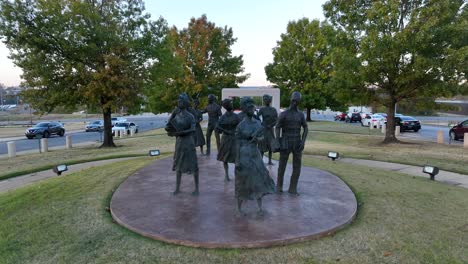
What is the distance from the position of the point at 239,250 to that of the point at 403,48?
14.6m

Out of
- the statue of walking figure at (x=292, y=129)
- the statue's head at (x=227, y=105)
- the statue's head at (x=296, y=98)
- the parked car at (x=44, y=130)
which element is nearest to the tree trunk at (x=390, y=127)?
the statue's head at (x=227, y=105)

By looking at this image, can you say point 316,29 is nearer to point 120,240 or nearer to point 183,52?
point 183,52

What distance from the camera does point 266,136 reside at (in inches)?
336

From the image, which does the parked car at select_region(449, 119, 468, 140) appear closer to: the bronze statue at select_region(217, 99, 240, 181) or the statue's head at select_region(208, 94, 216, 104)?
the statue's head at select_region(208, 94, 216, 104)

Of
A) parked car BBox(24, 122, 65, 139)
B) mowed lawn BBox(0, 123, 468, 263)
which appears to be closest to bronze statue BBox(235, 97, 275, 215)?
mowed lawn BBox(0, 123, 468, 263)

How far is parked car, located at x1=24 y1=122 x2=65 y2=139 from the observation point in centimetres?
2723

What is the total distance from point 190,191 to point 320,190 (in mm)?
2939

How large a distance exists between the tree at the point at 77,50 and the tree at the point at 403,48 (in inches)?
435

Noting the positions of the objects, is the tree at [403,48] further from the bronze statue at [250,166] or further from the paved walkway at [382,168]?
the bronze statue at [250,166]

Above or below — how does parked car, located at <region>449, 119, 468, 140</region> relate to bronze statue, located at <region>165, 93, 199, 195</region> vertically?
below

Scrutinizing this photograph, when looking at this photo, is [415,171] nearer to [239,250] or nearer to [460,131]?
[239,250]

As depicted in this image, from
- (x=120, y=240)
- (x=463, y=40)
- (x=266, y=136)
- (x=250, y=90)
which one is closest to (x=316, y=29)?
(x=250, y=90)

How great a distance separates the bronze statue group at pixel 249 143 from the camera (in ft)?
16.6

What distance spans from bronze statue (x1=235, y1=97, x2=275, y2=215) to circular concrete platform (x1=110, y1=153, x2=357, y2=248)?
20.3 inches
